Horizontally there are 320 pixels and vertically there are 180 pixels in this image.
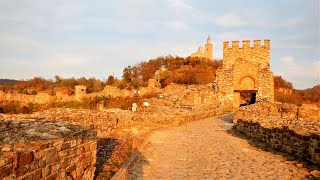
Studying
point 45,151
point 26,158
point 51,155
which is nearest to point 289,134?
point 51,155

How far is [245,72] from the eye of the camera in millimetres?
34156

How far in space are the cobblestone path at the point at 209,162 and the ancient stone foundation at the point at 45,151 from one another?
6.61ft

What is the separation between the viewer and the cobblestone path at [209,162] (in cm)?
763

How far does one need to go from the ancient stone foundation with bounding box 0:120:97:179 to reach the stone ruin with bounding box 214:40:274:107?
96.1ft

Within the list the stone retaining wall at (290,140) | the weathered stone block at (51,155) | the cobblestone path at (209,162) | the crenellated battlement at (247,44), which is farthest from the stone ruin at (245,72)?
the weathered stone block at (51,155)

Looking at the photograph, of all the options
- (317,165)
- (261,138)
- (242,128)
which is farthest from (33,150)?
(242,128)

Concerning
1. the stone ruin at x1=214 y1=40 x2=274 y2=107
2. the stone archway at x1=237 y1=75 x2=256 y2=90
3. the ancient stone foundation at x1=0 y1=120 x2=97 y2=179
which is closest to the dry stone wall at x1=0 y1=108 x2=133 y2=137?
the ancient stone foundation at x1=0 y1=120 x2=97 y2=179

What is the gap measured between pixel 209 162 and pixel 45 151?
5.83m

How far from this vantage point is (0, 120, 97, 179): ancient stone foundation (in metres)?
3.64

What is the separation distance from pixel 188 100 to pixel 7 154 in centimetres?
2972

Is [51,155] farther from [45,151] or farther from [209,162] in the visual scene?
[209,162]

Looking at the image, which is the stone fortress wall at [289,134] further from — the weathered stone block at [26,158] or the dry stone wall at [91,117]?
the weathered stone block at [26,158]

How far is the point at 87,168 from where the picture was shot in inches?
234

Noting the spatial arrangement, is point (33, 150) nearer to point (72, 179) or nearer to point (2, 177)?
point (2, 177)
